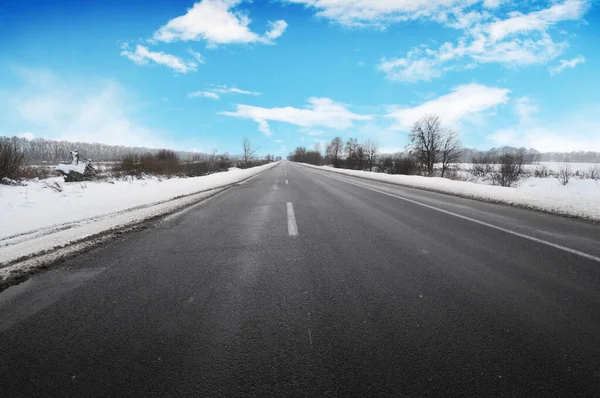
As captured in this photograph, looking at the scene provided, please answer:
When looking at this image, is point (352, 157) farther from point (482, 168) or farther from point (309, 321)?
point (309, 321)

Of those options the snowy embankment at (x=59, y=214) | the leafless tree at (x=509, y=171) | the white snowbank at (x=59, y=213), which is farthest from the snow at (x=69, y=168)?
the leafless tree at (x=509, y=171)

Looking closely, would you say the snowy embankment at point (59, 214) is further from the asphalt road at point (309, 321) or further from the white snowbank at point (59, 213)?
the asphalt road at point (309, 321)

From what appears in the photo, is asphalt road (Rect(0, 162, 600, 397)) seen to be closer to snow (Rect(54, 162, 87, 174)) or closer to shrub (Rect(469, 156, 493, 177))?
snow (Rect(54, 162, 87, 174))

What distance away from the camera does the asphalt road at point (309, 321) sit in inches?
65.8

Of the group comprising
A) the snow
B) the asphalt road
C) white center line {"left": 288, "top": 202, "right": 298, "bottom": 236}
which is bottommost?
the asphalt road

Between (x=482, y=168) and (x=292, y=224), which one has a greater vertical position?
(x=482, y=168)

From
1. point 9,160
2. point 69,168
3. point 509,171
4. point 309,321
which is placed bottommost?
point 309,321

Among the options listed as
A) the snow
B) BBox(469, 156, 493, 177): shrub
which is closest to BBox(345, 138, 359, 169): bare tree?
BBox(469, 156, 493, 177): shrub

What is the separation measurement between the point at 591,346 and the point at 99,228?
7019 millimetres

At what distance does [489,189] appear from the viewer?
1179 cm

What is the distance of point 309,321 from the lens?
229cm

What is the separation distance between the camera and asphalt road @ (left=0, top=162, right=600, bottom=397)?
1671 millimetres

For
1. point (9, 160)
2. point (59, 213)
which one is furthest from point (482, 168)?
point (9, 160)

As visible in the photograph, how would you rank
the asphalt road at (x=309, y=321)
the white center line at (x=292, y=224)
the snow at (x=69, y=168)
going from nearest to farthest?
the asphalt road at (x=309, y=321)
the white center line at (x=292, y=224)
the snow at (x=69, y=168)
